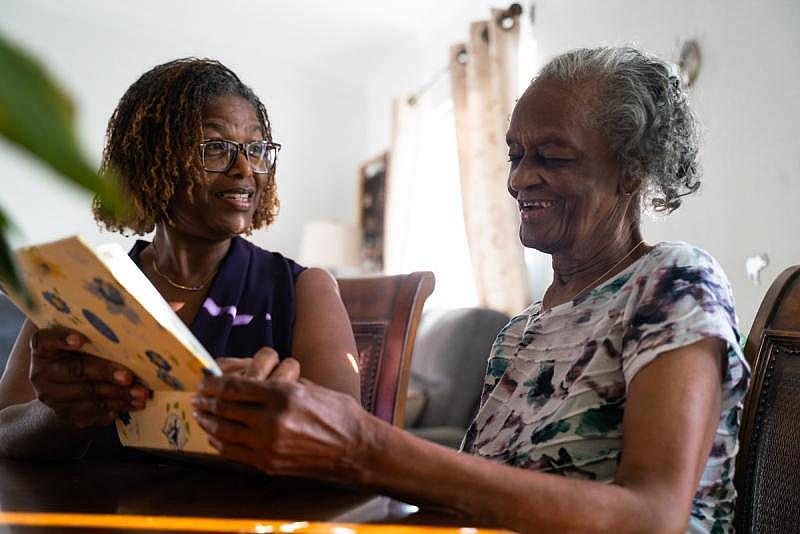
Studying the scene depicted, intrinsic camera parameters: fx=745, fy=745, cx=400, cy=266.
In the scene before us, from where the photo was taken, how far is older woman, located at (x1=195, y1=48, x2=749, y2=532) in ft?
2.41

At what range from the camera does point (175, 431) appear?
90 centimetres

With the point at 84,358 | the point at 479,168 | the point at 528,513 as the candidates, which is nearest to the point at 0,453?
the point at 84,358

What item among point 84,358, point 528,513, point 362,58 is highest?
point 362,58

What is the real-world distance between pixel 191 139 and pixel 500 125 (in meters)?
2.89

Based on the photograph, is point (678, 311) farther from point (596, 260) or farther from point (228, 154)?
point (228, 154)

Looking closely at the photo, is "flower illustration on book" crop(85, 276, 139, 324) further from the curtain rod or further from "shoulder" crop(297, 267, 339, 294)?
the curtain rod

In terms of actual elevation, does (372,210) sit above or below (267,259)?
above

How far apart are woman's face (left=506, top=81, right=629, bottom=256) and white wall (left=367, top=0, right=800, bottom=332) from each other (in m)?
1.47

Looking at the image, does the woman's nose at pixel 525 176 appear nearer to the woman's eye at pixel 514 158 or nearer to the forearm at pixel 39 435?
the woman's eye at pixel 514 158

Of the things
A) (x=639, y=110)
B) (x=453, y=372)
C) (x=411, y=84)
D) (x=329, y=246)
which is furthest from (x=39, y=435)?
(x=411, y=84)

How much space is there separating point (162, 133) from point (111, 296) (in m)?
0.73

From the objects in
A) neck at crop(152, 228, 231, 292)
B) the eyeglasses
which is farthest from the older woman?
neck at crop(152, 228, 231, 292)

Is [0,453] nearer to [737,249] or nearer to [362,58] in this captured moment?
[737,249]

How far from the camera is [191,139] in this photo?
4.73 ft
